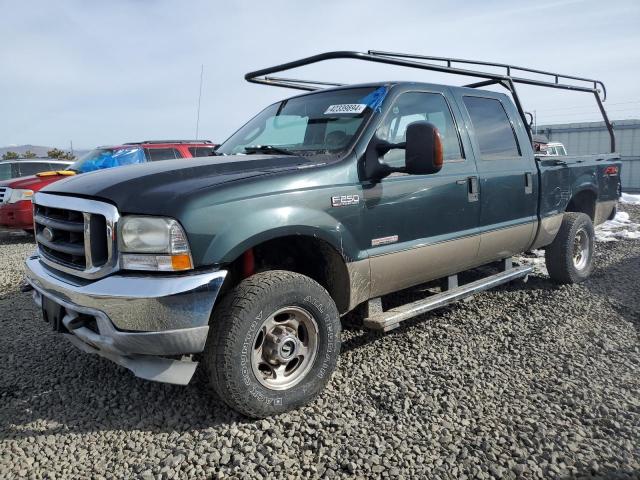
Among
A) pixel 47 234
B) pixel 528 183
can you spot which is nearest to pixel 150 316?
pixel 47 234

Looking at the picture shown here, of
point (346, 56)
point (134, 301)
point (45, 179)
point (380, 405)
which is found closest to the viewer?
point (134, 301)

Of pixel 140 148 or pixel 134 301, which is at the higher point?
pixel 140 148

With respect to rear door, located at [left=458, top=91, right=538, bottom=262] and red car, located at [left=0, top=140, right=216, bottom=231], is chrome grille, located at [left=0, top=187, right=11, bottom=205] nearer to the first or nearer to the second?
red car, located at [left=0, top=140, right=216, bottom=231]

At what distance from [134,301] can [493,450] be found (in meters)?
1.94

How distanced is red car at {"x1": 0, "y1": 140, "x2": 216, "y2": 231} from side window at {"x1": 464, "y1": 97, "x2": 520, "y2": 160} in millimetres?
5578

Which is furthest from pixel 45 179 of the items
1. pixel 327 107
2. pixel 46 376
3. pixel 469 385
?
pixel 469 385

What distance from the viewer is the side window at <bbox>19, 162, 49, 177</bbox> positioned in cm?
1229

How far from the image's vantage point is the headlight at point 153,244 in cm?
247

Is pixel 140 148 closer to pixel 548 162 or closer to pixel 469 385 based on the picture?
pixel 548 162

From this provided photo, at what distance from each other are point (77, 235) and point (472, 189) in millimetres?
2841

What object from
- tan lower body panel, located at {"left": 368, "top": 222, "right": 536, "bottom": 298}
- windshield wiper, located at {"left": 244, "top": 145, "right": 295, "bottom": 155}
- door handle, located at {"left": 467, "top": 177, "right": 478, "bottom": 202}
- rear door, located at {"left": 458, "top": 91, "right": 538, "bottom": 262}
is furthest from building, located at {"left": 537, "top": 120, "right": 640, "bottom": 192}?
windshield wiper, located at {"left": 244, "top": 145, "right": 295, "bottom": 155}

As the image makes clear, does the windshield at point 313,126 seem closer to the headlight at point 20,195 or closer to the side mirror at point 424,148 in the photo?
the side mirror at point 424,148

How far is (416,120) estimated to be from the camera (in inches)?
146

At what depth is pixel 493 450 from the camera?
2516 millimetres
